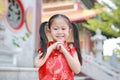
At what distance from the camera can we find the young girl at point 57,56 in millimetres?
1968

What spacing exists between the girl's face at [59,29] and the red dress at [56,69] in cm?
9

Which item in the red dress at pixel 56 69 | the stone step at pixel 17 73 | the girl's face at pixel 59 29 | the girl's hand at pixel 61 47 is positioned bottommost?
Result: the stone step at pixel 17 73

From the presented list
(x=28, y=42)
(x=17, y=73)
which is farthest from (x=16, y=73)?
(x=28, y=42)

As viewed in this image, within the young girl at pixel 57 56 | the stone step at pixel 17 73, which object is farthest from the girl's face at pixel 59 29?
the stone step at pixel 17 73

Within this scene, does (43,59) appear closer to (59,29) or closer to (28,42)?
(59,29)

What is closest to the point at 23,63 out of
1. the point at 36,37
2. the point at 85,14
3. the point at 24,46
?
the point at 24,46

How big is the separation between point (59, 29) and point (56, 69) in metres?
0.25

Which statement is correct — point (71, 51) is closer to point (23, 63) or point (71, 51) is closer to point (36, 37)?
point (23, 63)

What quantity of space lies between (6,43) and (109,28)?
5819mm

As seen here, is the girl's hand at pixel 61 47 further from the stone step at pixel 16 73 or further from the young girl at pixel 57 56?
the stone step at pixel 16 73

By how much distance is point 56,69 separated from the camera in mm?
1969

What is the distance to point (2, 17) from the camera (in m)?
8.24

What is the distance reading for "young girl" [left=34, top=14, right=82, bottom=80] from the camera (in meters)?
1.97


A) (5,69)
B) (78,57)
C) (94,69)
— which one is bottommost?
(94,69)
